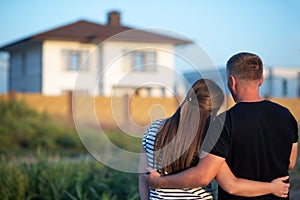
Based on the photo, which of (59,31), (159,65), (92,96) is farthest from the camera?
(59,31)

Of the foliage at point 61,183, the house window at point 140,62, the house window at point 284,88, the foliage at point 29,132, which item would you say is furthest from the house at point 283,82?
the house window at point 140,62

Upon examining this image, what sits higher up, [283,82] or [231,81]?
[283,82]

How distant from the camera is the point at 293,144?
3.00 metres

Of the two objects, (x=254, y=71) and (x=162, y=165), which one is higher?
(x=254, y=71)

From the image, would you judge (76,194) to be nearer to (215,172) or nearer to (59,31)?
(215,172)

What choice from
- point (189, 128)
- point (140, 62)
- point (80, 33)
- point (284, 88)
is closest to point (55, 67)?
point (80, 33)

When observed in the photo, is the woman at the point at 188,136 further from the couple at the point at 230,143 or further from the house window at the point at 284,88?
the house window at the point at 284,88

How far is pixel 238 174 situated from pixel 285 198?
0.37 metres

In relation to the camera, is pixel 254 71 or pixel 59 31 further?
pixel 59 31

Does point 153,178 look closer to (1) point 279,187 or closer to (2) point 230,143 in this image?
(2) point 230,143

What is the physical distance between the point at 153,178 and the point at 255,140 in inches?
25.9

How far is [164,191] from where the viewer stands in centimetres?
304

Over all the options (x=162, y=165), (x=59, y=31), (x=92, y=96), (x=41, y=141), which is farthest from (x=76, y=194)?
(x=59, y=31)

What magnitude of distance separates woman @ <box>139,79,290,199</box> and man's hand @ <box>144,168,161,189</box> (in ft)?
0.12
